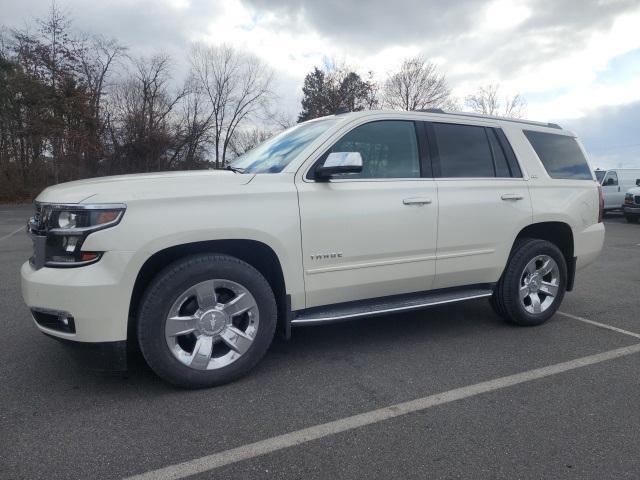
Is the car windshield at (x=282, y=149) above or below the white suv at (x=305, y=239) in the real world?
above

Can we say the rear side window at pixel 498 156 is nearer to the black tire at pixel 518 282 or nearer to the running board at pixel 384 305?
the black tire at pixel 518 282

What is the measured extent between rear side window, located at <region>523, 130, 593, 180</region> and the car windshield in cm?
220

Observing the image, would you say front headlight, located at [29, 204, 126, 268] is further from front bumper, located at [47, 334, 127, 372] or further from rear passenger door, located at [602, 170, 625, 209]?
rear passenger door, located at [602, 170, 625, 209]

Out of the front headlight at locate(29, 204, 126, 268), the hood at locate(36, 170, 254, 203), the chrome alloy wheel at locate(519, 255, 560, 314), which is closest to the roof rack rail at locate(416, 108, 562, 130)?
the chrome alloy wheel at locate(519, 255, 560, 314)

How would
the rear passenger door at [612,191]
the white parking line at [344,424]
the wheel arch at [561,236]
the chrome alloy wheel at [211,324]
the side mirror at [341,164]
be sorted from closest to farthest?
the white parking line at [344,424], the chrome alloy wheel at [211,324], the side mirror at [341,164], the wheel arch at [561,236], the rear passenger door at [612,191]

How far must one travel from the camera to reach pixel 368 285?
350cm

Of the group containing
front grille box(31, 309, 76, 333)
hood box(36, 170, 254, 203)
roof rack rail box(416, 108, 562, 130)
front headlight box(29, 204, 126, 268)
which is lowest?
front grille box(31, 309, 76, 333)

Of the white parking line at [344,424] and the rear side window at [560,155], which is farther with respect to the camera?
the rear side window at [560,155]

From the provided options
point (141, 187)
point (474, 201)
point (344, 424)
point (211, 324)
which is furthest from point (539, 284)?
point (141, 187)

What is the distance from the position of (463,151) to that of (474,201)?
49 cm

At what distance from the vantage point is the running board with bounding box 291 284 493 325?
130 inches

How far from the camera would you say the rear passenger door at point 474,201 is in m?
3.80

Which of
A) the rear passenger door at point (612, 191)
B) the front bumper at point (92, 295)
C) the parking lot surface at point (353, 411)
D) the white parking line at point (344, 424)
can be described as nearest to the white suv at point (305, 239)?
the front bumper at point (92, 295)

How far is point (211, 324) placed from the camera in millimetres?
3010
